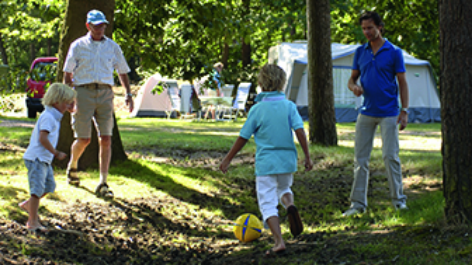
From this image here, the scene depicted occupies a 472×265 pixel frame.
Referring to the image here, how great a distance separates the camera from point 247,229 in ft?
17.5

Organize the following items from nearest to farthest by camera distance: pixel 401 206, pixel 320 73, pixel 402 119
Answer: pixel 402 119 → pixel 401 206 → pixel 320 73

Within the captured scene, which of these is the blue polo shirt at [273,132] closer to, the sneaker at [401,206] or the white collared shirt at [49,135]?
the white collared shirt at [49,135]

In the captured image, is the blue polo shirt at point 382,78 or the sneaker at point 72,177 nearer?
the blue polo shirt at point 382,78

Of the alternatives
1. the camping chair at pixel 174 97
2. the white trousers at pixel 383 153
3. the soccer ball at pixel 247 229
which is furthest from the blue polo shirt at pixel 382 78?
the camping chair at pixel 174 97

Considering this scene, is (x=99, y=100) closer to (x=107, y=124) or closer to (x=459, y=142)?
(x=107, y=124)

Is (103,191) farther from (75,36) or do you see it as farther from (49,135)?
(75,36)

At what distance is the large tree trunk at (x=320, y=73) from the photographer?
11231 millimetres

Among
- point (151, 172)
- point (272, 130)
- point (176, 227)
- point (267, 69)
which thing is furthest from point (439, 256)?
point (151, 172)

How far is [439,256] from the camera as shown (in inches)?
149

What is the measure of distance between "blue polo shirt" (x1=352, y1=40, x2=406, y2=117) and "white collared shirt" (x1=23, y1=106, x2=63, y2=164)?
10.3ft

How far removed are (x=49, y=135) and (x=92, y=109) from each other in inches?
61.1

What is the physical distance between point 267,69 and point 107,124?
9.07ft

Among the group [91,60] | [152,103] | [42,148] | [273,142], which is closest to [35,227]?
[42,148]

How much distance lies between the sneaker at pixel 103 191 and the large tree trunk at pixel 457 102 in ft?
12.7
